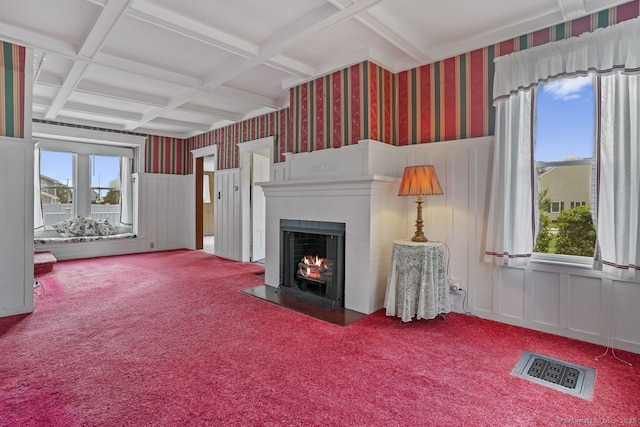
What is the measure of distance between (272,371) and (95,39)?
3.33 m

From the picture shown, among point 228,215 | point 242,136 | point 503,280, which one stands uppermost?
point 242,136

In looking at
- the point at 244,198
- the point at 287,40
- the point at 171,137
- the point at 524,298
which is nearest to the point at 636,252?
the point at 524,298

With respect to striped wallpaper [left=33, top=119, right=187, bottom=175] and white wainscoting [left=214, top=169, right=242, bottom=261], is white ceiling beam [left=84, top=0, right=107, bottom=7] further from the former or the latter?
striped wallpaper [left=33, top=119, right=187, bottom=175]

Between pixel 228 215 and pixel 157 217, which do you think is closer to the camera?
pixel 228 215

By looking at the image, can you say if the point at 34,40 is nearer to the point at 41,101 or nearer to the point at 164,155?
the point at 41,101

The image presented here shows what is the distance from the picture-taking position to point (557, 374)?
2.24 metres

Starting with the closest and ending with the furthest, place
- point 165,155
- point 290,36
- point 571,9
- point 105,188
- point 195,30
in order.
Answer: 1. point 571,9
2. point 195,30
3. point 290,36
4. point 105,188
5. point 165,155

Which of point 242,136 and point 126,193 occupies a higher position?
point 242,136

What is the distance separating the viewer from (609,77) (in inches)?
101

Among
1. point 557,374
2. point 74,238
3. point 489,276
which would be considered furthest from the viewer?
point 74,238

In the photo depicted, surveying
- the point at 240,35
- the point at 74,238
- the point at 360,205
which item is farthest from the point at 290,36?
the point at 74,238

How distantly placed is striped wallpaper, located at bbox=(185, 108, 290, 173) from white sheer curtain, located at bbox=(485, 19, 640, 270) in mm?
2729

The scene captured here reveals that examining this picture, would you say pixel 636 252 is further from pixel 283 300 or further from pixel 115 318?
pixel 115 318

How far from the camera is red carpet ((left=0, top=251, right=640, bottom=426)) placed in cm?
181
